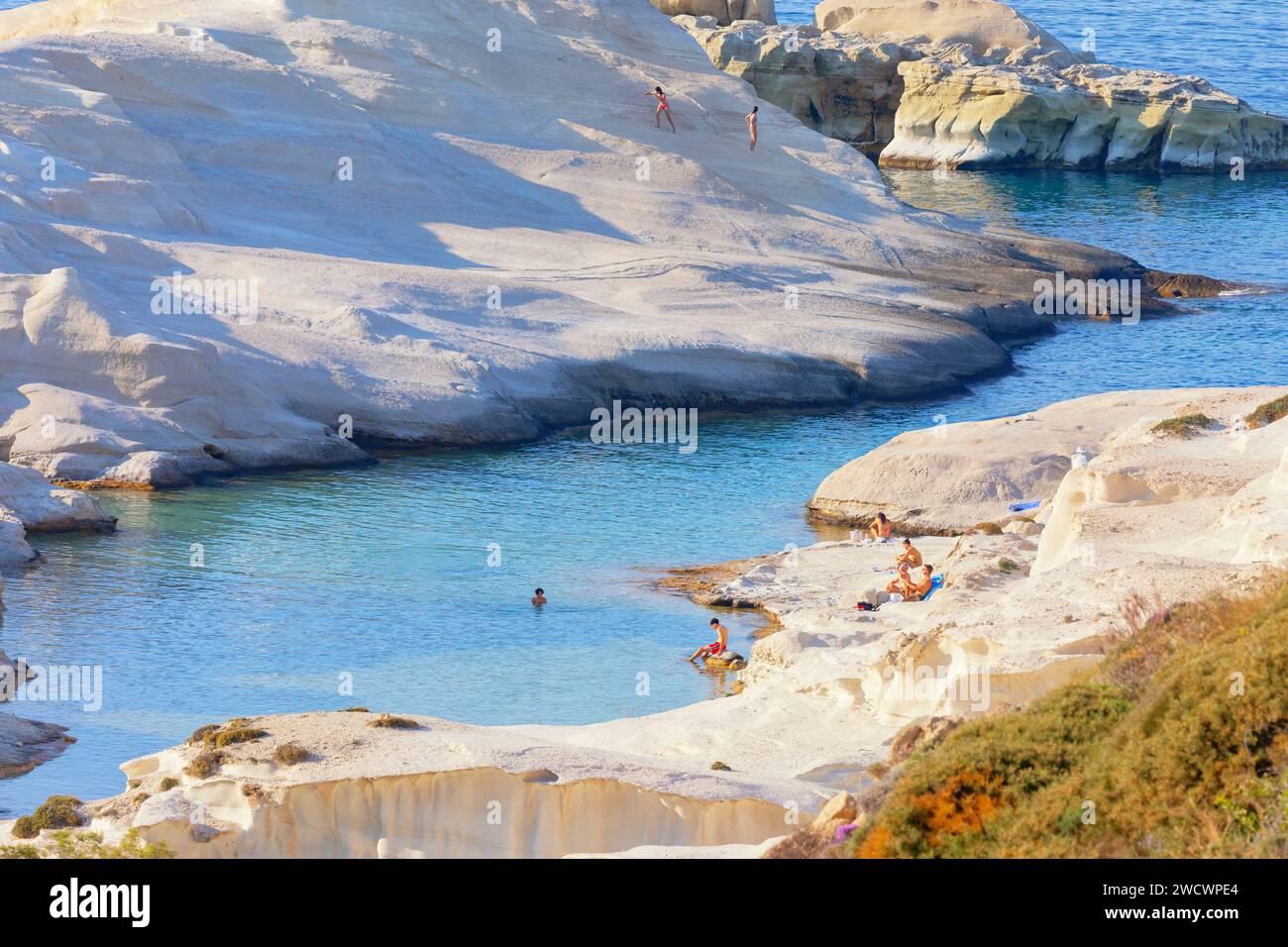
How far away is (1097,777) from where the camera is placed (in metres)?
14.6

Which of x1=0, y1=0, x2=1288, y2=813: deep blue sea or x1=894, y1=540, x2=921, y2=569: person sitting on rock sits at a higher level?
x1=894, y1=540, x2=921, y2=569: person sitting on rock

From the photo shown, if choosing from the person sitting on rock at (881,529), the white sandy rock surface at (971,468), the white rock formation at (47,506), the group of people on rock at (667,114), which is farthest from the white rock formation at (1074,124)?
the white rock formation at (47,506)

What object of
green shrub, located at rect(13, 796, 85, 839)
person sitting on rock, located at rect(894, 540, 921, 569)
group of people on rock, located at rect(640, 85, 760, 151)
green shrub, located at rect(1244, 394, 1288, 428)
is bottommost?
green shrub, located at rect(13, 796, 85, 839)

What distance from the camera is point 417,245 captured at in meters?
54.2

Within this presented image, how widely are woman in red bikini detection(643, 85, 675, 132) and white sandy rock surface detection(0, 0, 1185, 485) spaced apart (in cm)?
34

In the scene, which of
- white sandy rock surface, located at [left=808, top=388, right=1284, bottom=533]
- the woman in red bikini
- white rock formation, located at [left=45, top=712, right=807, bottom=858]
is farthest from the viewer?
the woman in red bikini

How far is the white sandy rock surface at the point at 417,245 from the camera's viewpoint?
139ft

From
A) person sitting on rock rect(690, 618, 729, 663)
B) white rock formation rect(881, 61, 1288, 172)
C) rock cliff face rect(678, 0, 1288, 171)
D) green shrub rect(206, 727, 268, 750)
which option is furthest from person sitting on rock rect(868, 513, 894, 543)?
white rock formation rect(881, 61, 1288, 172)

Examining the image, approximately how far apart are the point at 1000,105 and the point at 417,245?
42.7 metres

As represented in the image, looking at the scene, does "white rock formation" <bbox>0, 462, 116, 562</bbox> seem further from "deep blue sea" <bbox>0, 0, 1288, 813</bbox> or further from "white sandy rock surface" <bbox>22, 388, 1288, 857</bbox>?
"white sandy rock surface" <bbox>22, 388, 1288, 857</bbox>

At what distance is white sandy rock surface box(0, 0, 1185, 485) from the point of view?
42.5 metres

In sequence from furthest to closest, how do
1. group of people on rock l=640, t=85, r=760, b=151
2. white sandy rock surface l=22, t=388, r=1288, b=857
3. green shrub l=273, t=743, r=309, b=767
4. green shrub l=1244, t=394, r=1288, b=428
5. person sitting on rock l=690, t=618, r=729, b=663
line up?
group of people on rock l=640, t=85, r=760, b=151 < green shrub l=1244, t=394, r=1288, b=428 < person sitting on rock l=690, t=618, r=729, b=663 < green shrub l=273, t=743, r=309, b=767 < white sandy rock surface l=22, t=388, r=1288, b=857

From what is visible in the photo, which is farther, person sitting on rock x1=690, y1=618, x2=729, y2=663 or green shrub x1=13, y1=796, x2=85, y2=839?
person sitting on rock x1=690, y1=618, x2=729, y2=663
